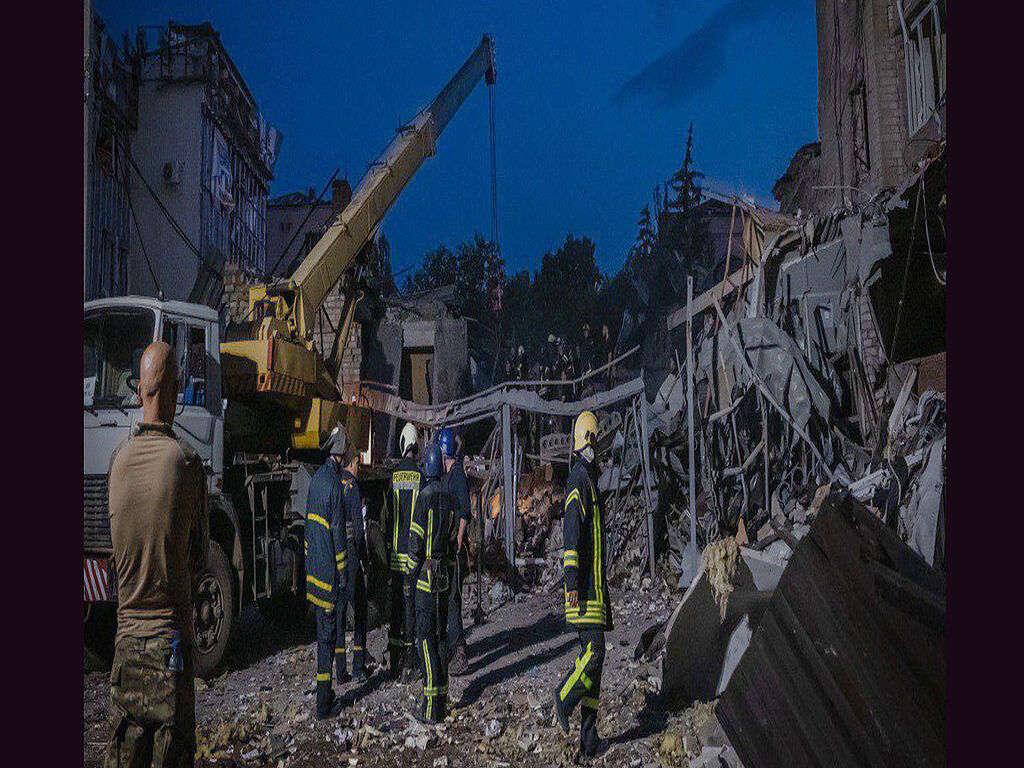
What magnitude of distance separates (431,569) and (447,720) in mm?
935

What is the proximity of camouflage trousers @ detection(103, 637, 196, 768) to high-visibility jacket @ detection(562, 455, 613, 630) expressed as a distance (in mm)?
1979

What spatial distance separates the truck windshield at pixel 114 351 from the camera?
4844 mm

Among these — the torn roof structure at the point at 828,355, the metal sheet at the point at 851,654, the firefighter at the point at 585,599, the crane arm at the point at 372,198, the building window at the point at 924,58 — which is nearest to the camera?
the metal sheet at the point at 851,654

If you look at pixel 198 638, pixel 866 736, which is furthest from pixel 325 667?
pixel 866 736

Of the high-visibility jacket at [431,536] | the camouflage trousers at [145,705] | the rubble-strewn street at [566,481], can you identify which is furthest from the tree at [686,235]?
the camouflage trousers at [145,705]

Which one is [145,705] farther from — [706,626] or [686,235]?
[686,235]

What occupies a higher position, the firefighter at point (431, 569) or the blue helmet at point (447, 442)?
the blue helmet at point (447, 442)

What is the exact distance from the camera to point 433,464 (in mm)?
4793

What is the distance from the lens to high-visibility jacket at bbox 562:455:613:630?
4.00 m

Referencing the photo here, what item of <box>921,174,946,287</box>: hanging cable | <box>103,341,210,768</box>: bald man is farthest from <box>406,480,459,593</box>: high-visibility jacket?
<box>921,174,946,287</box>: hanging cable

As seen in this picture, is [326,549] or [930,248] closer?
[930,248]

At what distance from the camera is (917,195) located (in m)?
4.63

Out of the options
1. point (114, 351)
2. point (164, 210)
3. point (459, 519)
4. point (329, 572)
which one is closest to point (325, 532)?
point (329, 572)

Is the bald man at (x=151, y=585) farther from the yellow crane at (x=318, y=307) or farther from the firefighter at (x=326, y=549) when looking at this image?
the yellow crane at (x=318, y=307)
